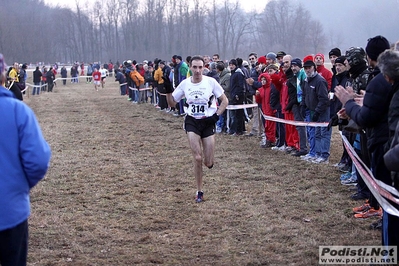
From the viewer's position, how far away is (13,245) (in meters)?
3.79

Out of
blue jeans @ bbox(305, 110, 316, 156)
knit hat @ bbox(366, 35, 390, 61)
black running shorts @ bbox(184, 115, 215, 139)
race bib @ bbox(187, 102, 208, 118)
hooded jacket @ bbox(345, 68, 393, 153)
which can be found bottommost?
blue jeans @ bbox(305, 110, 316, 156)

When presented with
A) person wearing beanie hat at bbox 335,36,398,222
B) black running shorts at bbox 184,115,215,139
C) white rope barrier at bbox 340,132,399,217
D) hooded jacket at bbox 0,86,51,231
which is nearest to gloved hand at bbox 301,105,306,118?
black running shorts at bbox 184,115,215,139

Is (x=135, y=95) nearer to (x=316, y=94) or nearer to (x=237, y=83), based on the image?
(x=237, y=83)

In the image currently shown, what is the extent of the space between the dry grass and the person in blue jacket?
2188 mm

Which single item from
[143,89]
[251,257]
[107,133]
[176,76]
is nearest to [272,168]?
[251,257]

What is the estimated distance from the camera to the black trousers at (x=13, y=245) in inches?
148

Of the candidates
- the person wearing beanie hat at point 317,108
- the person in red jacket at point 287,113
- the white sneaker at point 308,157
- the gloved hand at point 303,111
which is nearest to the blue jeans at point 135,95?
the person in red jacket at point 287,113

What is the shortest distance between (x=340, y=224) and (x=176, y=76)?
13581 mm

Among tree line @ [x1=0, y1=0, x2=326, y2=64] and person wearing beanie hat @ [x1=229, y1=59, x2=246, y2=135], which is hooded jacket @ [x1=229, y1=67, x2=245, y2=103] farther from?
tree line @ [x1=0, y1=0, x2=326, y2=64]

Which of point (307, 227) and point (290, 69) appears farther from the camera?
point (290, 69)

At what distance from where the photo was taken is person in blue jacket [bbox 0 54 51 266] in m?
3.67

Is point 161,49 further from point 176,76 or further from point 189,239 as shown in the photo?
point 189,239

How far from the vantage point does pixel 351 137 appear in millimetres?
8188

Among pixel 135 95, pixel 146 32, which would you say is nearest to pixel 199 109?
pixel 135 95
